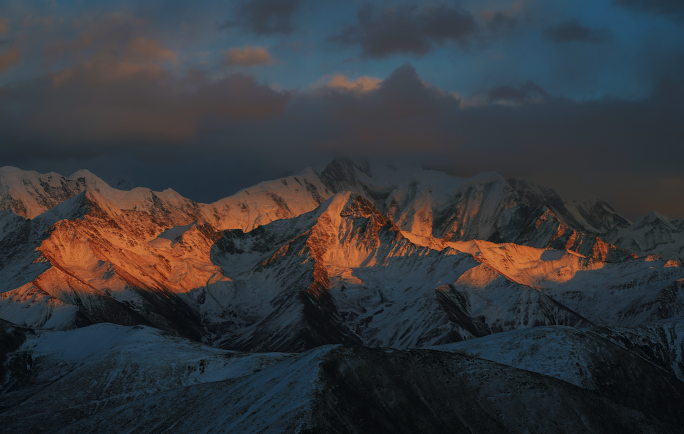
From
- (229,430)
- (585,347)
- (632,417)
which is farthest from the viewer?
(585,347)

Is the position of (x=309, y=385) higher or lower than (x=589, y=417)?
higher

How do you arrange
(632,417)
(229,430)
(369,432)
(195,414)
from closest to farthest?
(369,432), (229,430), (632,417), (195,414)

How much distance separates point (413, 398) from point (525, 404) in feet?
66.0

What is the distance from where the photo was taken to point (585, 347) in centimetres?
18850

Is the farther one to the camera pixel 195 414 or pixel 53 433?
pixel 53 433

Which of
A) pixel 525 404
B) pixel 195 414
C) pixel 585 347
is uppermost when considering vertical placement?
pixel 195 414

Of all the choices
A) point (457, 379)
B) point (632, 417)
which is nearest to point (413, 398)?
point (457, 379)

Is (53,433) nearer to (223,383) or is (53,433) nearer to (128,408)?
(128,408)

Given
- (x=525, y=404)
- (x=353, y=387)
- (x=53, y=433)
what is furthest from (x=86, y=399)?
(x=525, y=404)

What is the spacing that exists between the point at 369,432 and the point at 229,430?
82.3ft

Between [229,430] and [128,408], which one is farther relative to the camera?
[128,408]

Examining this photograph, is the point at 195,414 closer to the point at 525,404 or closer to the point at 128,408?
the point at 128,408

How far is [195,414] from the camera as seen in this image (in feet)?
505

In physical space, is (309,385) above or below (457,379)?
above
